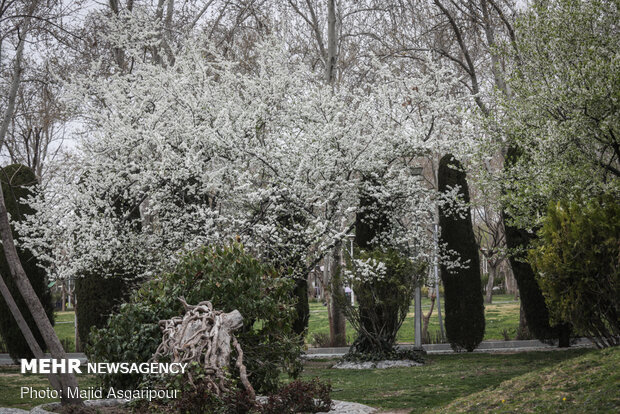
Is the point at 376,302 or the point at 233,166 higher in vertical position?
the point at 233,166

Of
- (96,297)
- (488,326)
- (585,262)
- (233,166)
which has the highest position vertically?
(233,166)

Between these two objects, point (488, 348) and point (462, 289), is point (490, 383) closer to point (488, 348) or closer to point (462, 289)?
point (462, 289)

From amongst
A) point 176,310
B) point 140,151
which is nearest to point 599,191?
point 176,310

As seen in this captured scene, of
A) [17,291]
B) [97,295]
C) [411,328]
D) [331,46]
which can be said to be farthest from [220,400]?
[411,328]

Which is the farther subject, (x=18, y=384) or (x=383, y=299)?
(x=383, y=299)

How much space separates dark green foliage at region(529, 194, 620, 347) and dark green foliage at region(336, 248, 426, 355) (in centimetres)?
264

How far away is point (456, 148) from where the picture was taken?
10.8 meters

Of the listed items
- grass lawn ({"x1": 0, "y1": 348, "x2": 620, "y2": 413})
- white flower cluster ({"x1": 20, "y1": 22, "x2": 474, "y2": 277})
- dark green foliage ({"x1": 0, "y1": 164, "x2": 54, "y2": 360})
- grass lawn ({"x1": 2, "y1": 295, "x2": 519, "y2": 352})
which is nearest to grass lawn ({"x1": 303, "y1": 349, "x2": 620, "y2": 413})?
grass lawn ({"x1": 0, "y1": 348, "x2": 620, "y2": 413})

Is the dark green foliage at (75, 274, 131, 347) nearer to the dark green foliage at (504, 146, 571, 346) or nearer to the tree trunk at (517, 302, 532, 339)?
the dark green foliage at (504, 146, 571, 346)

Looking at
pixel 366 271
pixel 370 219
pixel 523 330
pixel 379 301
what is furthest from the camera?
pixel 523 330

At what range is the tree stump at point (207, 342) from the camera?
5281 mm

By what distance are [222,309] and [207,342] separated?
0.82 meters

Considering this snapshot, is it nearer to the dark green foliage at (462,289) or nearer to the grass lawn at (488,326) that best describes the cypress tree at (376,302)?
the dark green foliage at (462,289)

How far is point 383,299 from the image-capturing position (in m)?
10.6
